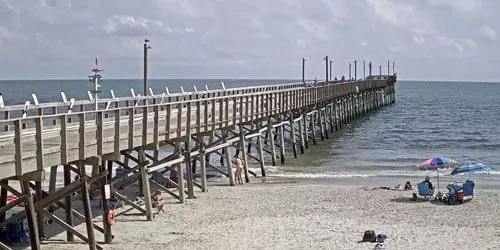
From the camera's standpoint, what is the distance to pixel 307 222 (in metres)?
19.3

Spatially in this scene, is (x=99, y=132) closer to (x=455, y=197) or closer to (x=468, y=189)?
(x=455, y=197)

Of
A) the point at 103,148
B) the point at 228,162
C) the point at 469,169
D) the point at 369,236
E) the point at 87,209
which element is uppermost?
the point at 103,148

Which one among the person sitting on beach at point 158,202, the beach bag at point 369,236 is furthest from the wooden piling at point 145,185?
the beach bag at point 369,236

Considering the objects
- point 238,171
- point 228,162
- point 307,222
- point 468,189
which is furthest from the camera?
point 238,171

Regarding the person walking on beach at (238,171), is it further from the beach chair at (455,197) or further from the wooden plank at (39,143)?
the wooden plank at (39,143)

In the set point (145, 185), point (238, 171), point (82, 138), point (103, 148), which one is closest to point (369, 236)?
point (145, 185)

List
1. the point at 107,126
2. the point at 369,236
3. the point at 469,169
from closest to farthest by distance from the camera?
the point at 369,236 → the point at 107,126 → the point at 469,169

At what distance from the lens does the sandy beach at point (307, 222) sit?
1675cm

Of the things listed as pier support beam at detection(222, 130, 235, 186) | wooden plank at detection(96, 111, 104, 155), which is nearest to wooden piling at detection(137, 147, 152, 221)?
wooden plank at detection(96, 111, 104, 155)

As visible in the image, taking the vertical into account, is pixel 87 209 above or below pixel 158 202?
above

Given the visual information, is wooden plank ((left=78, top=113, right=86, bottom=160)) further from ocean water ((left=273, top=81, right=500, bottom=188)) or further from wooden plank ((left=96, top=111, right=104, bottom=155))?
ocean water ((left=273, top=81, right=500, bottom=188))

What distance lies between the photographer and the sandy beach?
659 inches

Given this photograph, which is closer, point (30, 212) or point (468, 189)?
point (30, 212)

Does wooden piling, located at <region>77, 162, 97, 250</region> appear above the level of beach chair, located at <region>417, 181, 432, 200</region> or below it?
above
